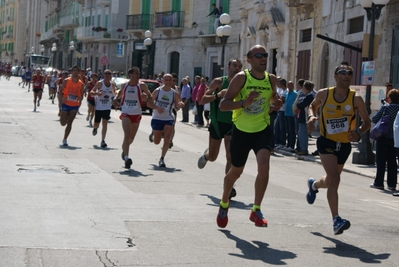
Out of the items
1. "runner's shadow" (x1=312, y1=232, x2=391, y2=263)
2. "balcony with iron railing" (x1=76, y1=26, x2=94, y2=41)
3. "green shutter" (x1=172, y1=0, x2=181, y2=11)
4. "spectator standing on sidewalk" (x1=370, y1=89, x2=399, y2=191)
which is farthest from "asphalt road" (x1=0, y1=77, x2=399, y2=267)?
"balcony with iron railing" (x1=76, y1=26, x2=94, y2=41)

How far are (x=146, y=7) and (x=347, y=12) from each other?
31.3 metres

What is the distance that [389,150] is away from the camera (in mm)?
14633

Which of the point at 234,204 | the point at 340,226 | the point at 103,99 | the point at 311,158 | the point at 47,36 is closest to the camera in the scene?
the point at 340,226

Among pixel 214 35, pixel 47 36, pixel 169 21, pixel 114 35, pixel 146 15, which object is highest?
pixel 146 15

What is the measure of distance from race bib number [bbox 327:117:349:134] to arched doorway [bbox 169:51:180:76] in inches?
1776

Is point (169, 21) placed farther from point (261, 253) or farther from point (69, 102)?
point (261, 253)

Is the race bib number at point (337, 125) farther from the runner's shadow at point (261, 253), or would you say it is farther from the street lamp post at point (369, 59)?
the street lamp post at point (369, 59)

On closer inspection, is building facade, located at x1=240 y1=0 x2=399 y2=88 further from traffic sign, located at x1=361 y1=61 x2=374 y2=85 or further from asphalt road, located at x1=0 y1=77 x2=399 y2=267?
asphalt road, located at x1=0 y1=77 x2=399 y2=267

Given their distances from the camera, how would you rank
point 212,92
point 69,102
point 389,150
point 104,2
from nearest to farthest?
A: point 212,92, point 389,150, point 69,102, point 104,2

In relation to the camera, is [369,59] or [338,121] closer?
[338,121]

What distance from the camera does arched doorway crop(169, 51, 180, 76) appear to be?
54.1m

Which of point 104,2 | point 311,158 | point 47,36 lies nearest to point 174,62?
point 104,2

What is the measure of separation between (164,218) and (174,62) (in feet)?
150

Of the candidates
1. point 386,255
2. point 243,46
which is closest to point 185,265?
point 386,255
